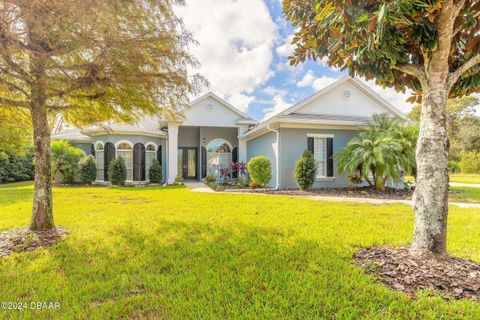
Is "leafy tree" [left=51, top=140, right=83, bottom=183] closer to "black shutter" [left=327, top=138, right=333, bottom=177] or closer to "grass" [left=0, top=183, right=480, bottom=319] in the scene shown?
"grass" [left=0, top=183, right=480, bottom=319]

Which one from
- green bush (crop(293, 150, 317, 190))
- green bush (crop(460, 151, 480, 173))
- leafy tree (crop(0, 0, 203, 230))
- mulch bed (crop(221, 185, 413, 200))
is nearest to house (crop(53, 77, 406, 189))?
green bush (crop(293, 150, 317, 190))

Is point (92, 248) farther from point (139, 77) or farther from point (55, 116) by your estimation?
point (55, 116)

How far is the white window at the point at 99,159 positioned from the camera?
16.8m

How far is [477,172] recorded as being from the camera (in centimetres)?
2786

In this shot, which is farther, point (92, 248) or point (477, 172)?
point (477, 172)

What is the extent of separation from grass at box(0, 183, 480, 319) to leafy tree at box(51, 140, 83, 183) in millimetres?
10643

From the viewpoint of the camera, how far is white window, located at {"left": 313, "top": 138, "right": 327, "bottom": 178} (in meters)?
13.1

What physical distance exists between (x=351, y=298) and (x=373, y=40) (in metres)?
2.90

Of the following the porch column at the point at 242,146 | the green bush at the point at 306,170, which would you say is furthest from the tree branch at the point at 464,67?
the porch column at the point at 242,146

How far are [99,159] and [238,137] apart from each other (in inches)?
377

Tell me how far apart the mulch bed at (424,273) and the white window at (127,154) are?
15785 millimetres

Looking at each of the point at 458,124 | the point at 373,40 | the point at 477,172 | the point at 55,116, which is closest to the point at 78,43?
the point at 55,116

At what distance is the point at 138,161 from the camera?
55.4 ft

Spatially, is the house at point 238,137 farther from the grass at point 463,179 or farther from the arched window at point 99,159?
the grass at point 463,179
